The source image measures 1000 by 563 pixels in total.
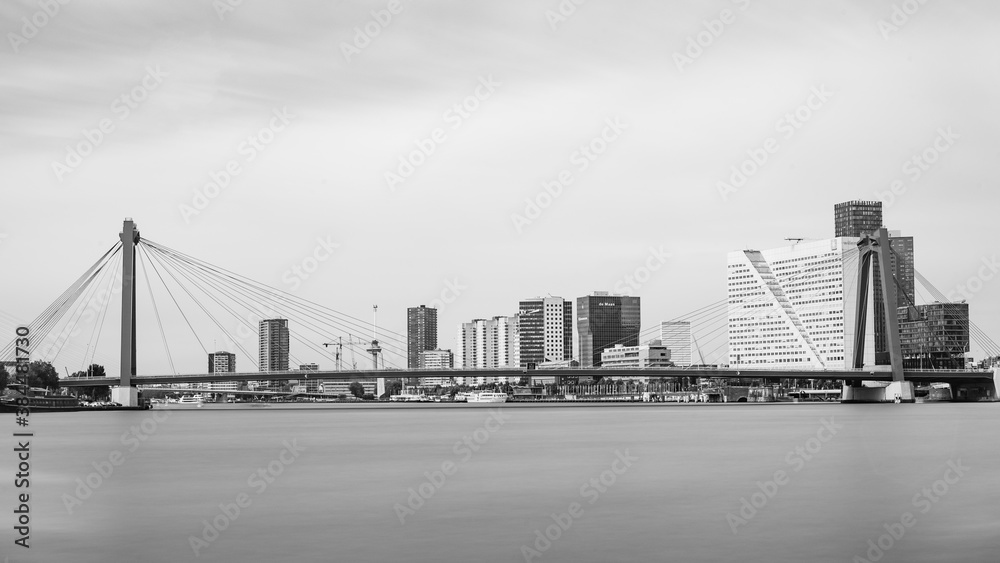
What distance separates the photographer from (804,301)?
190000mm

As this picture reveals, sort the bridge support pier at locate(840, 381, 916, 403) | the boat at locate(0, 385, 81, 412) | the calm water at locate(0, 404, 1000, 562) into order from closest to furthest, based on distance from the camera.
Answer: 1. the calm water at locate(0, 404, 1000, 562)
2. the boat at locate(0, 385, 81, 412)
3. the bridge support pier at locate(840, 381, 916, 403)

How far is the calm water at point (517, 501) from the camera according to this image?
18.9 meters

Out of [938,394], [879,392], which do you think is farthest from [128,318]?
[938,394]

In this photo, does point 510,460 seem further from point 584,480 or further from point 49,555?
point 49,555

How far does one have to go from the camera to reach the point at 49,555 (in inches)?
736

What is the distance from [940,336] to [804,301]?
34163 mm

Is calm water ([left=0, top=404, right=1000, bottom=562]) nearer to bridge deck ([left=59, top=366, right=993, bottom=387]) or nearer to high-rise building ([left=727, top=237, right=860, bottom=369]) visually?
bridge deck ([left=59, top=366, right=993, bottom=387])

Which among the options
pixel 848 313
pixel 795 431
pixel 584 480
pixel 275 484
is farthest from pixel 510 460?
pixel 848 313

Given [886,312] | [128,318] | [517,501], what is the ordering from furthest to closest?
1. [886,312]
2. [128,318]
3. [517,501]

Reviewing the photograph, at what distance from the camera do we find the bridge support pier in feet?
321

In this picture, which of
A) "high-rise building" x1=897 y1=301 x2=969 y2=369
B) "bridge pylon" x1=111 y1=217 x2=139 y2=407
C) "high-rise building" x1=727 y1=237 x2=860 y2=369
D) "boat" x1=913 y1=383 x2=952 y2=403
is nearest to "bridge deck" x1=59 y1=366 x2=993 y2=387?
"bridge pylon" x1=111 y1=217 x2=139 y2=407

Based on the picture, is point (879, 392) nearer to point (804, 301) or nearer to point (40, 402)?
point (40, 402)

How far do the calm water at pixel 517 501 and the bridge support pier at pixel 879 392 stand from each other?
5506 cm

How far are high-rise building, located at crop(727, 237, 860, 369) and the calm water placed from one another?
464 feet
